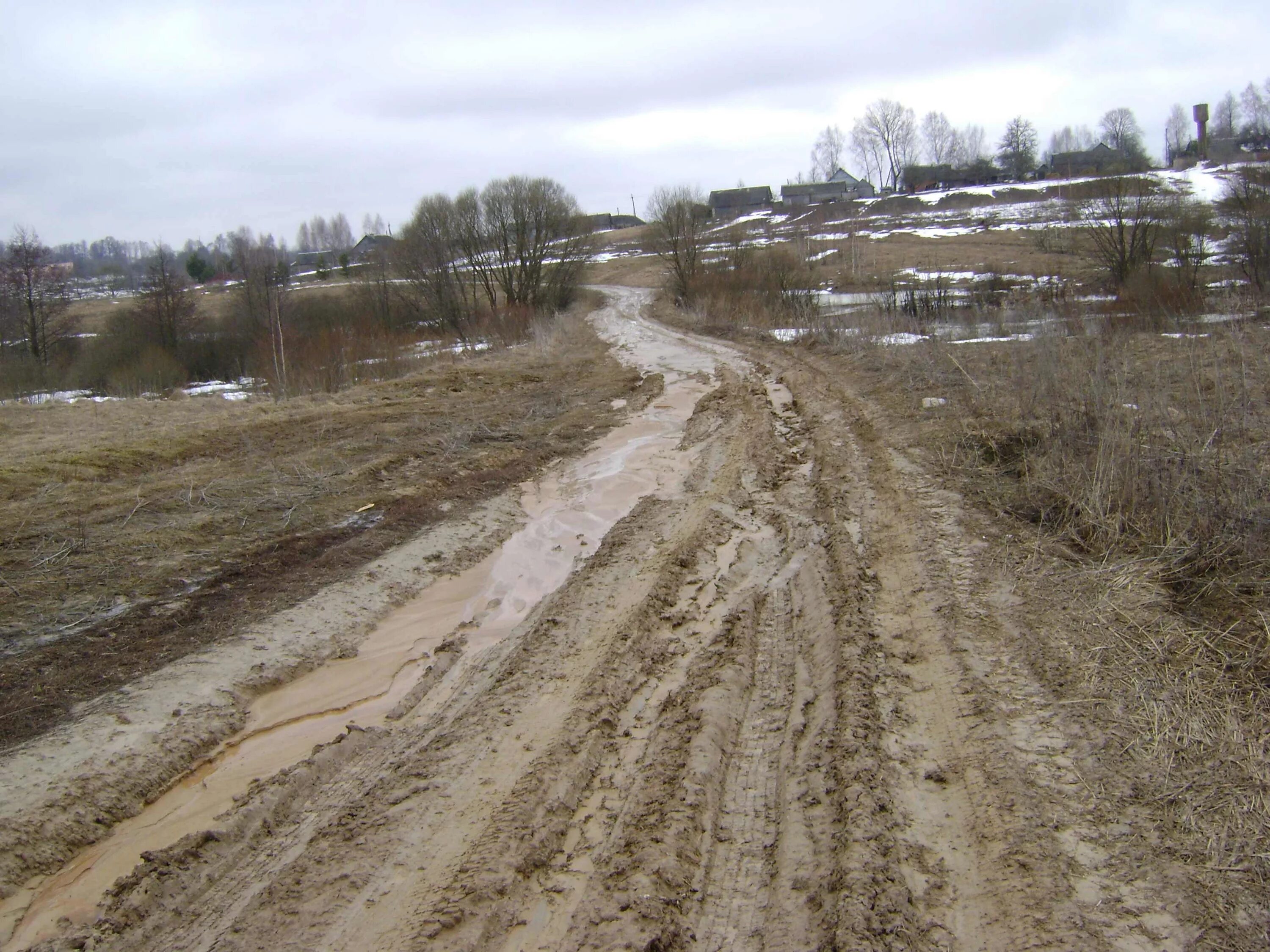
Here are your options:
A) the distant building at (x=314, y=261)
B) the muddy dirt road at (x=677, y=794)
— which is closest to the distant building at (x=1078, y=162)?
the distant building at (x=314, y=261)

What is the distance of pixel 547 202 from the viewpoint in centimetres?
3412

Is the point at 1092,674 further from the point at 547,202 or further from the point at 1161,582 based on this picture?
the point at 547,202

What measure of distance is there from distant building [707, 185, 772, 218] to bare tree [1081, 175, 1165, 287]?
6311 cm

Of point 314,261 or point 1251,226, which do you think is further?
point 314,261

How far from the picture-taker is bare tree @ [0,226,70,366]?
113 feet

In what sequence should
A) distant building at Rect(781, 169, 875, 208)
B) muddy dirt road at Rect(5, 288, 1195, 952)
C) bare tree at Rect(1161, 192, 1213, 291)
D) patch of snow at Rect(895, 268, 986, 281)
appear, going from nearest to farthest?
muddy dirt road at Rect(5, 288, 1195, 952) → bare tree at Rect(1161, 192, 1213, 291) → patch of snow at Rect(895, 268, 986, 281) → distant building at Rect(781, 169, 875, 208)

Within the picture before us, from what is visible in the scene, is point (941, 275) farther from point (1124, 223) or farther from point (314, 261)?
point (314, 261)

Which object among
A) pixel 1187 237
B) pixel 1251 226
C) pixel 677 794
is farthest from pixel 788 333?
pixel 677 794

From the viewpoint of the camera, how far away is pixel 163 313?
3569cm

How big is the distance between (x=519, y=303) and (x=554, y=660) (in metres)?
30.3

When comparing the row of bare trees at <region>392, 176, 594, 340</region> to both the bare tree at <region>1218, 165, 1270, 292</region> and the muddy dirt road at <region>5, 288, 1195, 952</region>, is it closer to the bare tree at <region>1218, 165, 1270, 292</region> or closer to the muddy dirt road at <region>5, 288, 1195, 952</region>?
the bare tree at <region>1218, 165, 1270, 292</region>

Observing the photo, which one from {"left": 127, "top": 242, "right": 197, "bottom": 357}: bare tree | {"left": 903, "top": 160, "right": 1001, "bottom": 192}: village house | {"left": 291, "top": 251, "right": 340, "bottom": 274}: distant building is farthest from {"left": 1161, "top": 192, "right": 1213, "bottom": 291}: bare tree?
{"left": 291, "top": 251, "right": 340, "bottom": 274}: distant building

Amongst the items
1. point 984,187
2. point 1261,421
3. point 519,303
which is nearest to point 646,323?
point 519,303

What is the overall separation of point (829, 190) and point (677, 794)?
330ft
